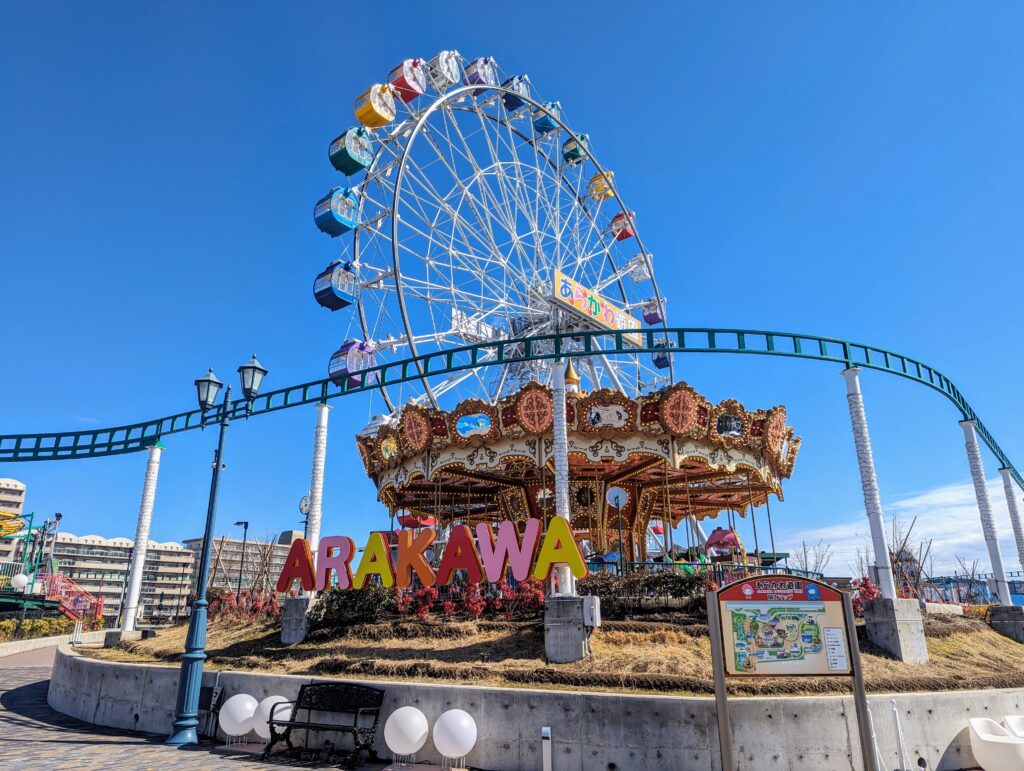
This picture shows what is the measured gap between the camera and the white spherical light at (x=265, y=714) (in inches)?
430

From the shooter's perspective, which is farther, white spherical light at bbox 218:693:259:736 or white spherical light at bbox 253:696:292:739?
white spherical light at bbox 218:693:259:736

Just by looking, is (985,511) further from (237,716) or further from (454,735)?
(237,716)

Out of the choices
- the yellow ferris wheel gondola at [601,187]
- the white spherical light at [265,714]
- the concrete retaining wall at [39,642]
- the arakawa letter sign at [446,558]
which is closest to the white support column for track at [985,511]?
the arakawa letter sign at [446,558]

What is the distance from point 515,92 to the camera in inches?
1216

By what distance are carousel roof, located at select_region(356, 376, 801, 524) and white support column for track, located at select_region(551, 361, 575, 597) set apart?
3.43 metres

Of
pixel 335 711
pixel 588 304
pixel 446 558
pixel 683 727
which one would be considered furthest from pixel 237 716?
pixel 588 304

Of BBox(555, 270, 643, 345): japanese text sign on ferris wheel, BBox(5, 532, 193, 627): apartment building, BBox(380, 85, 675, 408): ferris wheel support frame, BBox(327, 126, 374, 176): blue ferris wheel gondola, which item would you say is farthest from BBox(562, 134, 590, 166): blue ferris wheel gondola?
BBox(5, 532, 193, 627): apartment building

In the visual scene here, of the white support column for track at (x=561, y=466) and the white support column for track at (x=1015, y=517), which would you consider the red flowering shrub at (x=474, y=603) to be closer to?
the white support column for track at (x=561, y=466)

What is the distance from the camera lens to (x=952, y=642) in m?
14.5

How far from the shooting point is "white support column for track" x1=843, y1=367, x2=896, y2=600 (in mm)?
14008

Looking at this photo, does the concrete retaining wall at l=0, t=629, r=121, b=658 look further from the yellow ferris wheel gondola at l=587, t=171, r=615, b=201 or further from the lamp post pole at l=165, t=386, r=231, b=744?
the yellow ferris wheel gondola at l=587, t=171, r=615, b=201

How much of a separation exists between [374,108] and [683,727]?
2343 cm

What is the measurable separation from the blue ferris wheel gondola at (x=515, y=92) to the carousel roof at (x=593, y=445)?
17.6 m

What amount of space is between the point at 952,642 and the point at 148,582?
11158cm
